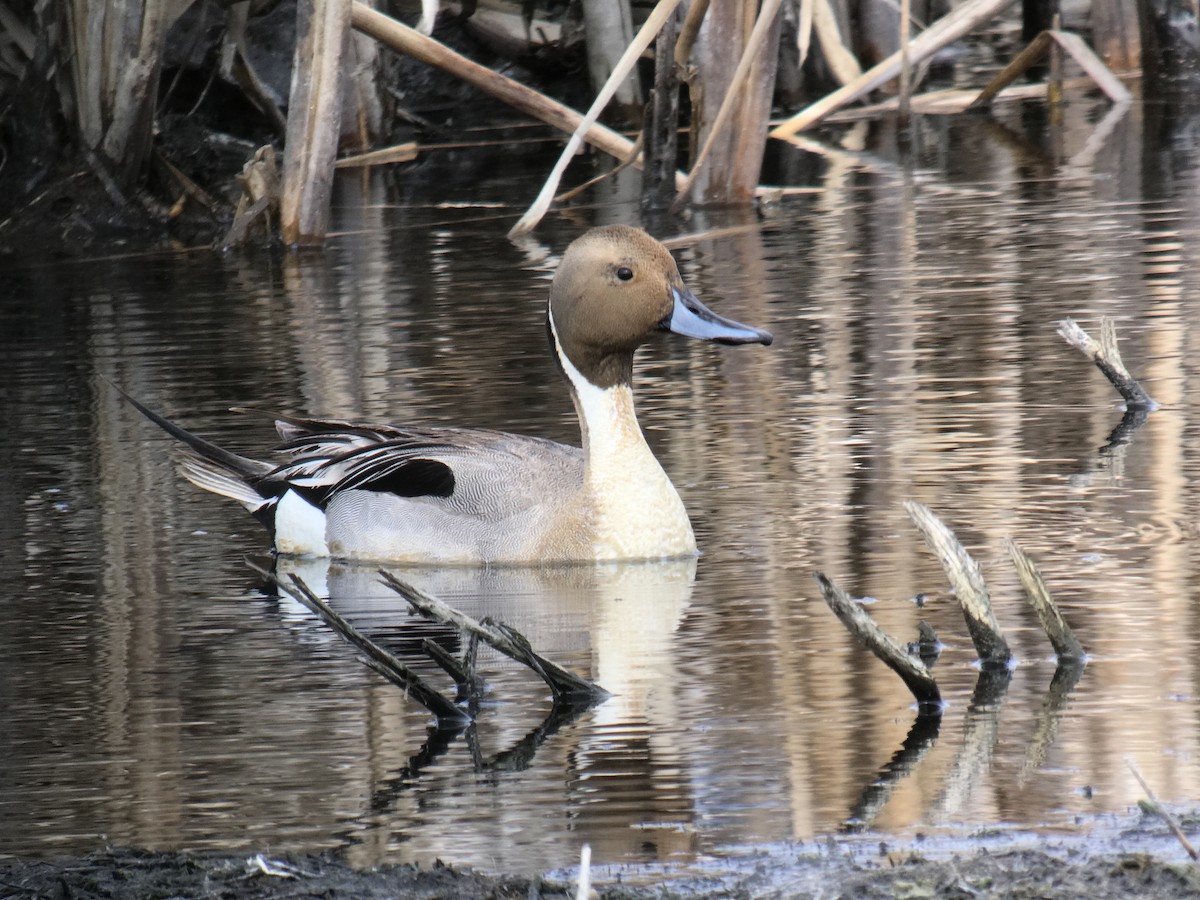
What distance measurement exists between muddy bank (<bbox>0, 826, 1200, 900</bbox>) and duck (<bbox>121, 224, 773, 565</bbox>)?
3.09 meters

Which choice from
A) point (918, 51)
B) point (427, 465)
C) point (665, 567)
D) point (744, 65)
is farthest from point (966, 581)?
point (918, 51)

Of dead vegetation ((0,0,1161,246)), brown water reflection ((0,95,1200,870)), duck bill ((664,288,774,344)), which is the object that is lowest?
brown water reflection ((0,95,1200,870))

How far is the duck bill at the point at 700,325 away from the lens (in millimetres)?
7367

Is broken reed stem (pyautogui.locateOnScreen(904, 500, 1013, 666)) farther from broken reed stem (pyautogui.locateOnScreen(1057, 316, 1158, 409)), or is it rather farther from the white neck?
broken reed stem (pyautogui.locateOnScreen(1057, 316, 1158, 409))

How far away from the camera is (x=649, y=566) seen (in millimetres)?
7031

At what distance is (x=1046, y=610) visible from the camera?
5238 millimetres

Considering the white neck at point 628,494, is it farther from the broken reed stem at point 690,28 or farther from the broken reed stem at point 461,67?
the broken reed stem at point 461,67

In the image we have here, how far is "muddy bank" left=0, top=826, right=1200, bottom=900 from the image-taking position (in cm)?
365

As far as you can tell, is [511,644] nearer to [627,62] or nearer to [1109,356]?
[1109,356]

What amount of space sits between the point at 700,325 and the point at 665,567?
2.83ft

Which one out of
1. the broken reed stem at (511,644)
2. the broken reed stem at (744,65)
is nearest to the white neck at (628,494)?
the broken reed stem at (511,644)

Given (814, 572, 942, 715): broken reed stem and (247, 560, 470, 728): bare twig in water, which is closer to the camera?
(814, 572, 942, 715): broken reed stem

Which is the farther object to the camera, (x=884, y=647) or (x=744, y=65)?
(x=744, y=65)

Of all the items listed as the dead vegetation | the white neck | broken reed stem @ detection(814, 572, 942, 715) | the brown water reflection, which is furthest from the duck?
the dead vegetation
